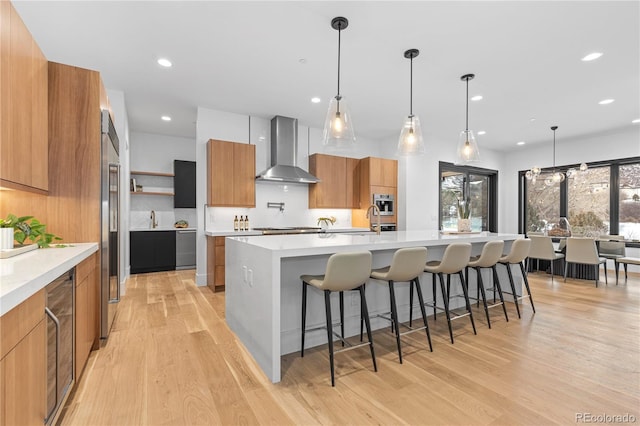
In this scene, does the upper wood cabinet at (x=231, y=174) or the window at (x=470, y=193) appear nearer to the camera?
the upper wood cabinet at (x=231, y=174)

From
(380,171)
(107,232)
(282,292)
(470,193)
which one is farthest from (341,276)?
(470,193)

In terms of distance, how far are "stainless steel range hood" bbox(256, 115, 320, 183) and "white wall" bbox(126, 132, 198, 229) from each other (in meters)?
2.54

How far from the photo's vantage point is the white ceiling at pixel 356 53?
2.65 m

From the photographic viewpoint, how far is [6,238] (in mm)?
1848

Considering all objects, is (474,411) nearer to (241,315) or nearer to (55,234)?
(241,315)

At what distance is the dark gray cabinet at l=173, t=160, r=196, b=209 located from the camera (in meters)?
6.46

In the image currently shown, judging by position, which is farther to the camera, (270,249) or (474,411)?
(270,249)

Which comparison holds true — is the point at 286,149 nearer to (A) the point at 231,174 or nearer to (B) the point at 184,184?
(A) the point at 231,174

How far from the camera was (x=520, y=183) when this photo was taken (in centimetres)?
818

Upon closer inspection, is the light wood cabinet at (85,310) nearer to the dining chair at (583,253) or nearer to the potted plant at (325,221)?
the potted plant at (325,221)

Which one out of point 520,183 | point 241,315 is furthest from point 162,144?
point 520,183

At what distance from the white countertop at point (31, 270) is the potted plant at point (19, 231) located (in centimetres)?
8

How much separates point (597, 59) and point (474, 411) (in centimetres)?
395

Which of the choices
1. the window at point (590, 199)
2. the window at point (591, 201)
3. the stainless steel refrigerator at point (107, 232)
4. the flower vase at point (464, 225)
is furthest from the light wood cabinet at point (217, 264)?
the window at point (590, 199)
